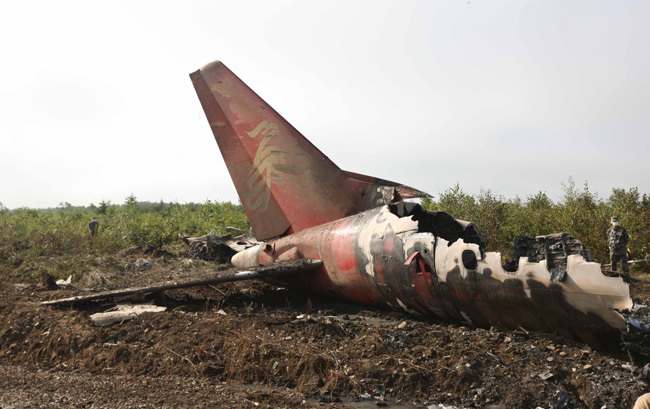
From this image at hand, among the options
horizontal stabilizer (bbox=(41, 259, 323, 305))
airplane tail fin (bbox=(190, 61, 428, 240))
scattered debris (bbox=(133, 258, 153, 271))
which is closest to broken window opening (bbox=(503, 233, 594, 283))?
airplane tail fin (bbox=(190, 61, 428, 240))

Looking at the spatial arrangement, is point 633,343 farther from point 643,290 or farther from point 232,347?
point 643,290

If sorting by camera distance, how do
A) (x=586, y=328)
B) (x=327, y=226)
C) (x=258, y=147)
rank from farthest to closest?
(x=258, y=147) → (x=327, y=226) → (x=586, y=328)

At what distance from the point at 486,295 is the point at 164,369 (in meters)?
Answer: 3.25

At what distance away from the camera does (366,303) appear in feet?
20.6

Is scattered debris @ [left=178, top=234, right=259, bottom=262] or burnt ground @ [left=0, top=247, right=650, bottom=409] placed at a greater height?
scattered debris @ [left=178, top=234, right=259, bottom=262]

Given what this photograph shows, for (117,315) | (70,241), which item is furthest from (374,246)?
(70,241)

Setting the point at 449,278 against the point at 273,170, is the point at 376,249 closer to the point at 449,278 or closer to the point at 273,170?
the point at 449,278

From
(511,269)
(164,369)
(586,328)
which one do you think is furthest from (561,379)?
(164,369)

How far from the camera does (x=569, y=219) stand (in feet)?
44.2

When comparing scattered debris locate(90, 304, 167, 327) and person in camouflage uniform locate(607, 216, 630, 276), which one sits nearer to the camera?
scattered debris locate(90, 304, 167, 327)

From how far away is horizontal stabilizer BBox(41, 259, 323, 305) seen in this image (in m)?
6.51

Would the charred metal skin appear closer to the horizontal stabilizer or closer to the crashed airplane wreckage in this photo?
the crashed airplane wreckage

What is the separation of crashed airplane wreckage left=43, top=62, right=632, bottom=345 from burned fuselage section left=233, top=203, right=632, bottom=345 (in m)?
0.01

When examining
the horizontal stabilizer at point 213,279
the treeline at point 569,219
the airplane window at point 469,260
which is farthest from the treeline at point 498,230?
the airplane window at point 469,260
